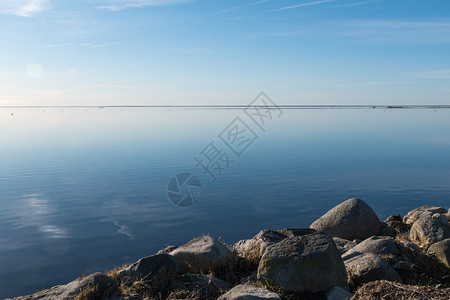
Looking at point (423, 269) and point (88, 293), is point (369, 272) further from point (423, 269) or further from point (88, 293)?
point (88, 293)

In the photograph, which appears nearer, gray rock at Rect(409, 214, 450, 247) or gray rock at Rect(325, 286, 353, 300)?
gray rock at Rect(325, 286, 353, 300)

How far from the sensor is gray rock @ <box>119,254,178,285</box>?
894 cm

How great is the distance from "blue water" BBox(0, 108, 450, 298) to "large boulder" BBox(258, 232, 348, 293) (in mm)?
7812

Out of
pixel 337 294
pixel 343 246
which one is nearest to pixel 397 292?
pixel 337 294

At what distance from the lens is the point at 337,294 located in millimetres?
7730

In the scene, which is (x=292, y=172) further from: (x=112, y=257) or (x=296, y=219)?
(x=112, y=257)

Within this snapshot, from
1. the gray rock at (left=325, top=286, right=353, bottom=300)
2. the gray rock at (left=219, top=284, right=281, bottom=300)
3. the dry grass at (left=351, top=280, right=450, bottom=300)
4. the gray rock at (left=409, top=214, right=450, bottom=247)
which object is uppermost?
the dry grass at (left=351, top=280, right=450, bottom=300)

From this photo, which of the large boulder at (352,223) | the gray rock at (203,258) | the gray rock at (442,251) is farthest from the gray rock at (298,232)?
the gray rock at (442,251)

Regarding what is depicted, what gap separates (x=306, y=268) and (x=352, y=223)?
638cm

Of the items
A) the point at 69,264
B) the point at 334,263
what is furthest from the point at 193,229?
the point at 334,263

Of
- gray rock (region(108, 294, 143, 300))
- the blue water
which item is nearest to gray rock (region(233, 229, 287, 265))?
gray rock (region(108, 294, 143, 300))

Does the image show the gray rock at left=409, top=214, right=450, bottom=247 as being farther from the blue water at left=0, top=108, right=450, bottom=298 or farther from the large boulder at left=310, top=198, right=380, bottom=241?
the blue water at left=0, top=108, right=450, bottom=298

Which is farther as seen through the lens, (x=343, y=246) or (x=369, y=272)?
(x=343, y=246)

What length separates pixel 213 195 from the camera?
23.2 meters
